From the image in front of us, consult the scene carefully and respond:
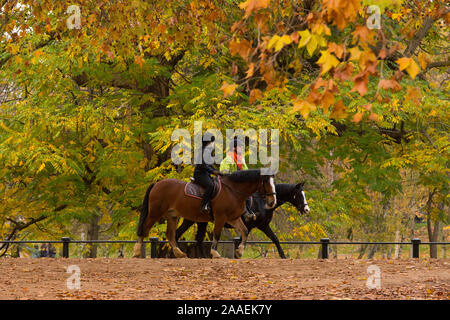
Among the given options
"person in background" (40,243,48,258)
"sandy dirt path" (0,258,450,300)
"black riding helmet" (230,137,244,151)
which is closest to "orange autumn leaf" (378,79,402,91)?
"sandy dirt path" (0,258,450,300)

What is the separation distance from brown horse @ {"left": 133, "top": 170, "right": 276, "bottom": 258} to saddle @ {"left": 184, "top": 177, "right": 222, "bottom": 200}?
0.26 ft

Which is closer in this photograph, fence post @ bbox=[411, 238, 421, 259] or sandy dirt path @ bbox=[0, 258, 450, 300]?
sandy dirt path @ bbox=[0, 258, 450, 300]

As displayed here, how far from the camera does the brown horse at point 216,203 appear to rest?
48.7ft

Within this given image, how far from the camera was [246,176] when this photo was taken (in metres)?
14.8

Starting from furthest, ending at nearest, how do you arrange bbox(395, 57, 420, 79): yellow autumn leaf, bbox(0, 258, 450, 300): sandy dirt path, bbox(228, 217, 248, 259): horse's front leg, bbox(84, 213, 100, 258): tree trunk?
bbox(84, 213, 100, 258): tree trunk, bbox(228, 217, 248, 259): horse's front leg, bbox(0, 258, 450, 300): sandy dirt path, bbox(395, 57, 420, 79): yellow autumn leaf

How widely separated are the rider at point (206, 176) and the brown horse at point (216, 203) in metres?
0.21

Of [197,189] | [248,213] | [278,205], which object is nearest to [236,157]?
[197,189]

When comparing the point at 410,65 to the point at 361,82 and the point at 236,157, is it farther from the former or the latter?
the point at 236,157

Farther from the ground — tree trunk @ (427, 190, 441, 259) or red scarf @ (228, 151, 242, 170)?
red scarf @ (228, 151, 242, 170)

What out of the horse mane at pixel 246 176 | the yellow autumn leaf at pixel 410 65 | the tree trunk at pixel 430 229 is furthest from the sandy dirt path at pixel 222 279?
the tree trunk at pixel 430 229

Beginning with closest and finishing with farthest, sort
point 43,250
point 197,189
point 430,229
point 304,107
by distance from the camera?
point 304,107 → point 197,189 → point 430,229 → point 43,250

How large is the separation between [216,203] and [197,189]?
60 cm

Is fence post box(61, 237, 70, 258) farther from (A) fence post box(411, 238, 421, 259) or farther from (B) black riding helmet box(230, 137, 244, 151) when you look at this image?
(A) fence post box(411, 238, 421, 259)

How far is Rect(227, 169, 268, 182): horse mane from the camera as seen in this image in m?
14.8
